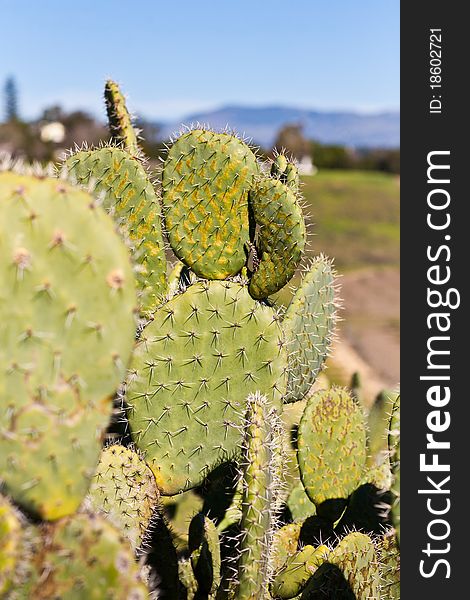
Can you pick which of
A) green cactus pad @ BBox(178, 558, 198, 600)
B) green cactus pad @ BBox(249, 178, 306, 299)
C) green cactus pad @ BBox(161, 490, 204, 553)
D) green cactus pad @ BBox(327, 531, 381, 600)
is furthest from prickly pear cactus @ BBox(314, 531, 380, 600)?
green cactus pad @ BBox(161, 490, 204, 553)

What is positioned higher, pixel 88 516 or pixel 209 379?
pixel 209 379

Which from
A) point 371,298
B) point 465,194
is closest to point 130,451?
point 465,194

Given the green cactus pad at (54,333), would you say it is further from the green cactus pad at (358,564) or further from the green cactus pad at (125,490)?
the green cactus pad at (358,564)

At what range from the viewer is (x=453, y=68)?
2715 millimetres

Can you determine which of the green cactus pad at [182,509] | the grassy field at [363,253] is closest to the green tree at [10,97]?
the grassy field at [363,253]

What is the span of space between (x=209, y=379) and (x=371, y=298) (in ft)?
63.5

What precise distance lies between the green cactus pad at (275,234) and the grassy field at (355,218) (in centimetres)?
2270

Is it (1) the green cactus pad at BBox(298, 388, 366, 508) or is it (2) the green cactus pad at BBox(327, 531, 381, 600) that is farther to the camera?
(1) the green cactus pad at BBox(298, 388, 366, 508)

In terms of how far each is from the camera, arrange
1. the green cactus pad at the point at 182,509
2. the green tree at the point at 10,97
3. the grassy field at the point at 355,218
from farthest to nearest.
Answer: the green tree at the point at 10,97 < the grassy field at the point at 355,218 < the green cactus pad at the point at 182,509

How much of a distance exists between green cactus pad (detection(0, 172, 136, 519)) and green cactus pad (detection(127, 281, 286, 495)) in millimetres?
934

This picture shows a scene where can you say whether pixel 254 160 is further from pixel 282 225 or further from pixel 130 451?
pixel 130 451

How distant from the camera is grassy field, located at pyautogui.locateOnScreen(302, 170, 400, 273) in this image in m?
28.9

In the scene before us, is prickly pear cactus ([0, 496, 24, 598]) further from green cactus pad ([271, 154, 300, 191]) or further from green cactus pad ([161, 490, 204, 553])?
green cactus pad ([161, 490, 204, 553])

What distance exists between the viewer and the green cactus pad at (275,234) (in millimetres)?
2512
